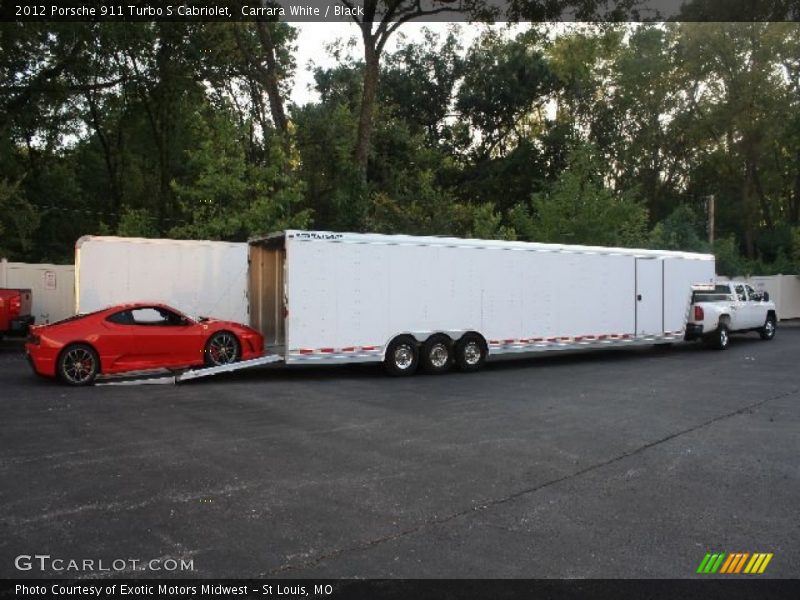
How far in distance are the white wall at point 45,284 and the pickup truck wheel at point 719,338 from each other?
18.9m

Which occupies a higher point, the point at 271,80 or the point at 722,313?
the point at 271,80

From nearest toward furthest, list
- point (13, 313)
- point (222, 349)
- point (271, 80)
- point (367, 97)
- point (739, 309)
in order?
point (222, 349) → point (13, 313) → point (739, 309) → point (367, 97) → point (271, 80)

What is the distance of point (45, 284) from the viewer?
71.9 ft

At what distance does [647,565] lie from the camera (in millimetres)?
Answer: 4531

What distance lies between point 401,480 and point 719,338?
16.3 m

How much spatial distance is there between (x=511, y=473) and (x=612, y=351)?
47.7 feet

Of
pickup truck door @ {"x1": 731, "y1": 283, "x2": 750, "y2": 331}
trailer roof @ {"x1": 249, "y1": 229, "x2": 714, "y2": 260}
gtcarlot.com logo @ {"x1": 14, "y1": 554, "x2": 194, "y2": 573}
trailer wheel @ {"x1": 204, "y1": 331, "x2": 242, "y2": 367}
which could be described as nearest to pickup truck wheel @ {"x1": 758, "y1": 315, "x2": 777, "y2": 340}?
pickup truck door @ {"x1": 731, "y1": 283, "x2": 750, "y2": 331}

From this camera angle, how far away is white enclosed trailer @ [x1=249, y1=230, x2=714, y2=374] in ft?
43.4

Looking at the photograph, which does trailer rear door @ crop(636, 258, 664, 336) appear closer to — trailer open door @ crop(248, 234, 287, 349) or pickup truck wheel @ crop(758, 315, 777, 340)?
pickup truck wheel @ crop(758, 315, 777, 340)

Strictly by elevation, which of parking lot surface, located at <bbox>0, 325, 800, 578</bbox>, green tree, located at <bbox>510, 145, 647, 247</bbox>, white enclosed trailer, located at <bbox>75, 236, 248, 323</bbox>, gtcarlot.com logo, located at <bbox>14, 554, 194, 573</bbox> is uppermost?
green tree, located at <bbox>510, 145, 647, 247</bbox>

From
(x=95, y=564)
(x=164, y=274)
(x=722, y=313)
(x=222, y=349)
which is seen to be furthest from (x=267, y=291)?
(x=722, y=313)

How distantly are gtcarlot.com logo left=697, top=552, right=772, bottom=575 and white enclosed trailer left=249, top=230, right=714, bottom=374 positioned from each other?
9248mm

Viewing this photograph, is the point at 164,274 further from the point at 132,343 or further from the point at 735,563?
the point at 735,563

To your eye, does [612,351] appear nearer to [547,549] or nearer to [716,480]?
[716,480]
